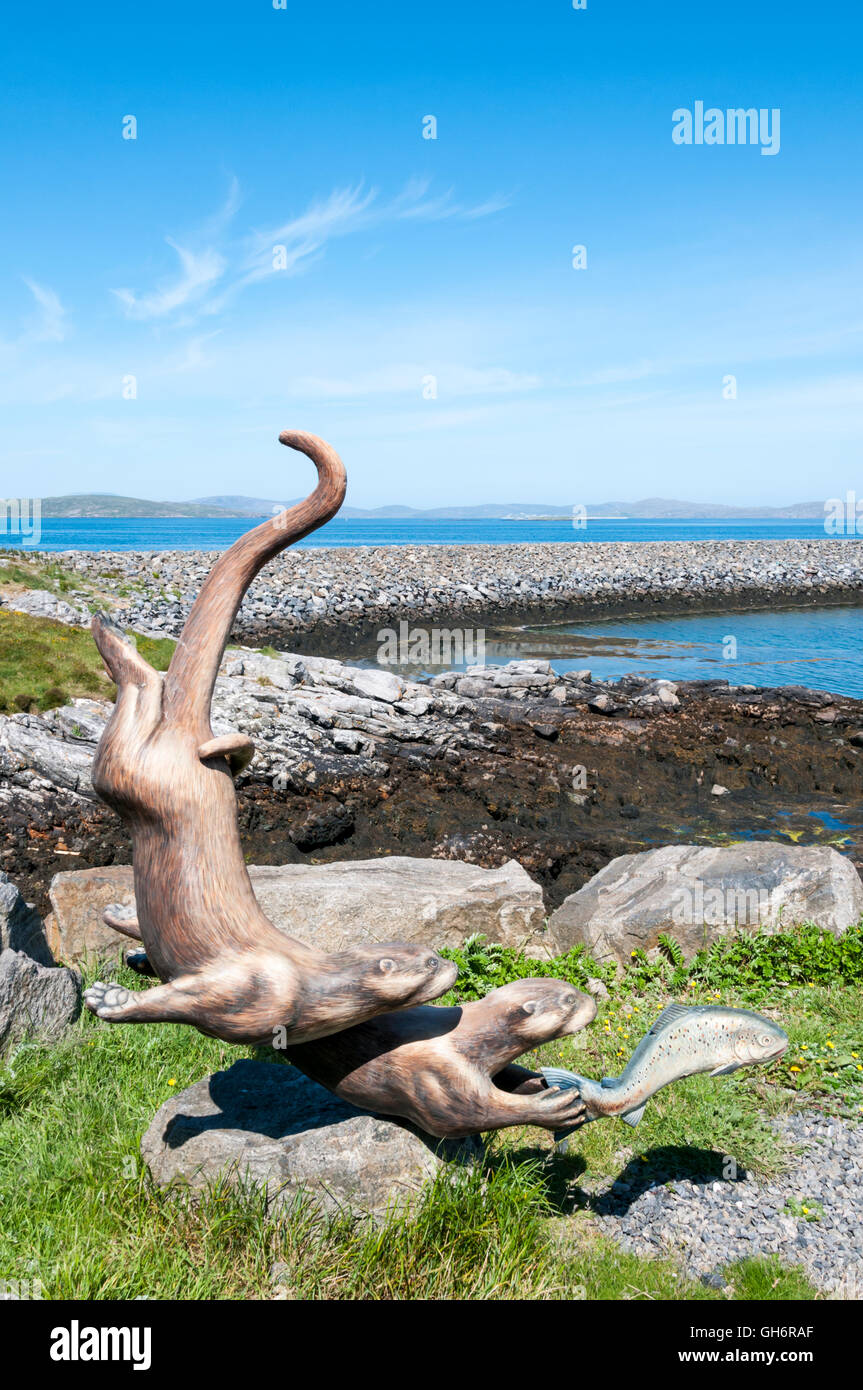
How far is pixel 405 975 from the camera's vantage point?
3.55m

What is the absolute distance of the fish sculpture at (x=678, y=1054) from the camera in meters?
3.92

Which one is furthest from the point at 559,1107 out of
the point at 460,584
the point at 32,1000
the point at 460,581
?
the point at 460,581

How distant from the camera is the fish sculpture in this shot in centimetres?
392

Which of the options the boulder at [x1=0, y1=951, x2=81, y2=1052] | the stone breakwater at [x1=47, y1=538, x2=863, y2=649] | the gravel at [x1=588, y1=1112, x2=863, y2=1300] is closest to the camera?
the gravel at [x1=588, y1=1112, x2=863, y2=1300]

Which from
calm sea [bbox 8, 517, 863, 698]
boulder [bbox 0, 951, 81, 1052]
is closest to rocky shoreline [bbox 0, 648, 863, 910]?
boulder [bbox 0, 951, 81, 1052]

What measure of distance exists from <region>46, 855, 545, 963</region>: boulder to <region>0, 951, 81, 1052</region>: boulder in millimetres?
1356

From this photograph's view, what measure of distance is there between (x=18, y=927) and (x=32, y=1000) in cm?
75

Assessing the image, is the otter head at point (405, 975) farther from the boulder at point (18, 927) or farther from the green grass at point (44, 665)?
the green grass at point (44, 665)

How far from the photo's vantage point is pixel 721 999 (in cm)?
697

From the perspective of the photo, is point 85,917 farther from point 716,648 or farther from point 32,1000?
point 716,648

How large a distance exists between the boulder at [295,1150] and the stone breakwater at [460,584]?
24.1 m

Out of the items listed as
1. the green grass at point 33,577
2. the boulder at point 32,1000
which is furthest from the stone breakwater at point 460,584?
the boulder at point 32,1000

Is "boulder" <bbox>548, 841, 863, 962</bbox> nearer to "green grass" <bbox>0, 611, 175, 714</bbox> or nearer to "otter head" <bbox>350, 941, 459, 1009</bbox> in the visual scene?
"otter head" <bbox>350, 941, 459, 1009</bbox>

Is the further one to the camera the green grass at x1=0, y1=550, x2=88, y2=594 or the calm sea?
the calm sea
